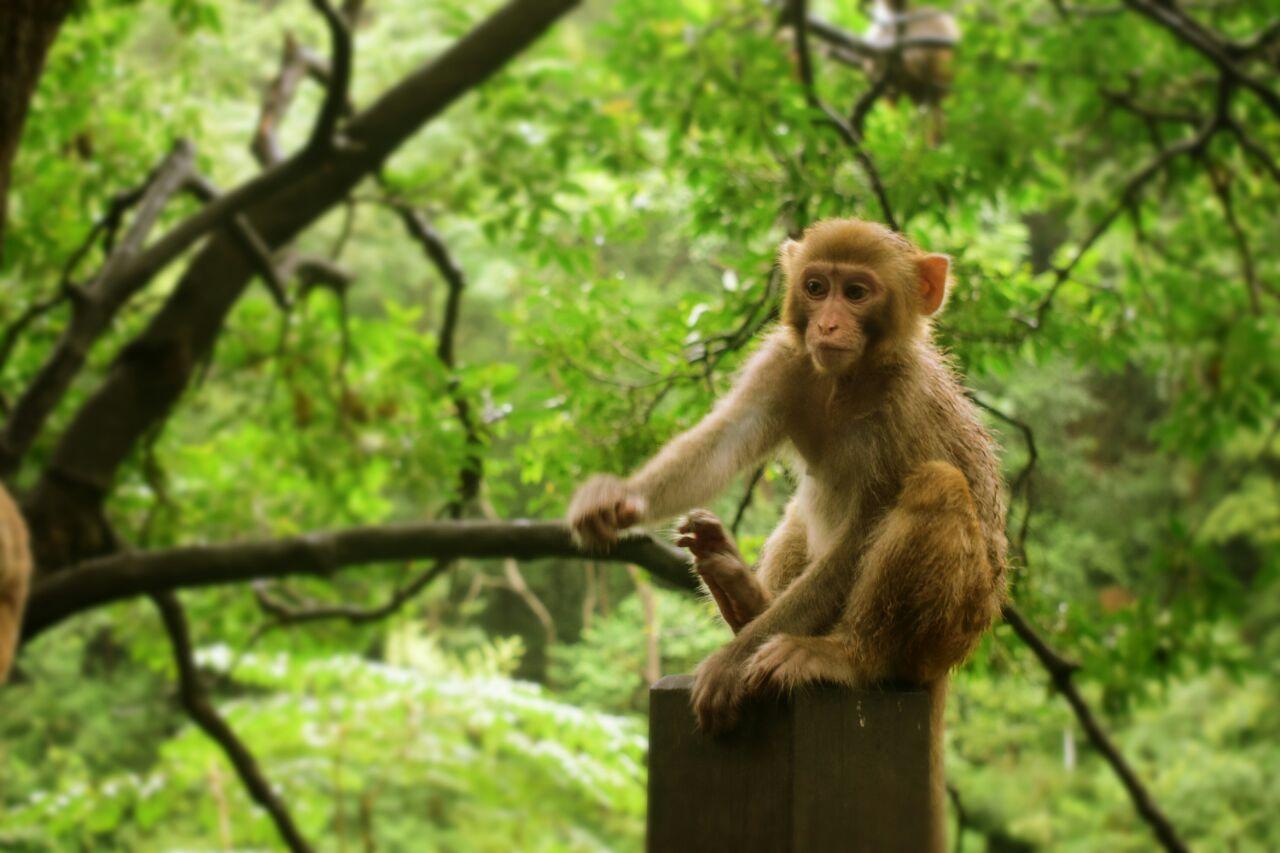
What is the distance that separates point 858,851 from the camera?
1.91 m

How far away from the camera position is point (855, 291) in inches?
98.7

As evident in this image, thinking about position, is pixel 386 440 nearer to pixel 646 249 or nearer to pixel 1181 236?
pixel 646 249

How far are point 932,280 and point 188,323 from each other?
16.6ft

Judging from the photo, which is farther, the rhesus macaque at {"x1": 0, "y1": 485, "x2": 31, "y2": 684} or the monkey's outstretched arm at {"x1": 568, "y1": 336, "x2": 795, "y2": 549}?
the rhesus macaque at {"x1": 0, "y1": 485, "x2": 31, "y2": 684}

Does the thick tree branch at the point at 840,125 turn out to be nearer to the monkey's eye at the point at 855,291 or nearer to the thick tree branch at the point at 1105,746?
the monkey's eye at the point at 855,291

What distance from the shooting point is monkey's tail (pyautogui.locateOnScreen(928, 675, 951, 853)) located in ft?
6.98

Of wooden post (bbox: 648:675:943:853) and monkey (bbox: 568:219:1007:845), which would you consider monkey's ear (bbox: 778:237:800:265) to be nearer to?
monkey (bbox: 568:219:1007:845)

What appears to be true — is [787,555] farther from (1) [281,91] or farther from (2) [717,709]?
(1) [281,91]

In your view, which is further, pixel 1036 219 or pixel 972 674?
pixel 1036 219

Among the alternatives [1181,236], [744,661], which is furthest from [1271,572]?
[744,661]

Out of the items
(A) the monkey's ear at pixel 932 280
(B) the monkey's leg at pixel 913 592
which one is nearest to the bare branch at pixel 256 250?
(A) the monkey's ear at pixel 932 280

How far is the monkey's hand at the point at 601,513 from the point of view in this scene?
2.29 metres

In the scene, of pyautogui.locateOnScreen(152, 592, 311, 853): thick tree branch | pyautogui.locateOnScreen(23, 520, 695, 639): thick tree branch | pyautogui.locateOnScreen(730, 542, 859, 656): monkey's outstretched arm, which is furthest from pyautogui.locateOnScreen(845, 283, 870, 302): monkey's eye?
pyautogui.locateOnScreen(152, 592, 311, 853): thick tree branch

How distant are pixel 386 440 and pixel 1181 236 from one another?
4.81 metres
